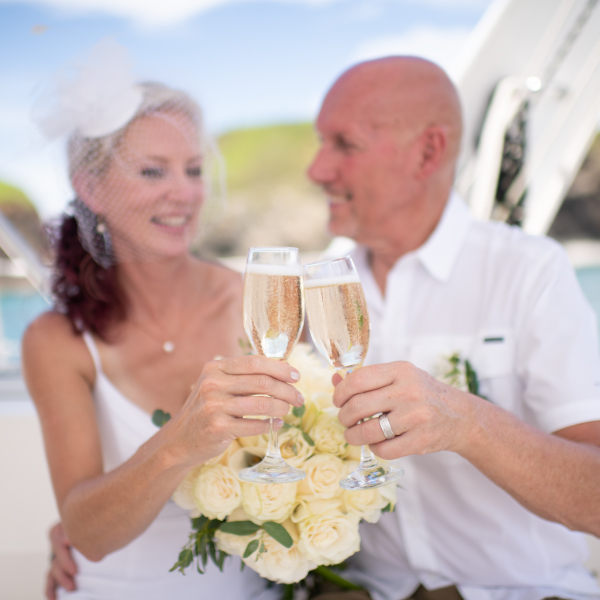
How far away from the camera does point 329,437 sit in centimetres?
141

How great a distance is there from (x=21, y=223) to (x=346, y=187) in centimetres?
234

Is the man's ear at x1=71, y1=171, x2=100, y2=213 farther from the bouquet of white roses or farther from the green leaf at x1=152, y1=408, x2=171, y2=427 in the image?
the bouquet of white roses

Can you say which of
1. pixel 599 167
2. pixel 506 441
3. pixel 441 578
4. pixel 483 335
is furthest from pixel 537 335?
pixel 599 167

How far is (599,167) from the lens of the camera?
18094mm

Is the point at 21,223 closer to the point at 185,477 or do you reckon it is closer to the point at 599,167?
the point at 185,477

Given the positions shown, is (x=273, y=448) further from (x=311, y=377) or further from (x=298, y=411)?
(x=311, y=377)

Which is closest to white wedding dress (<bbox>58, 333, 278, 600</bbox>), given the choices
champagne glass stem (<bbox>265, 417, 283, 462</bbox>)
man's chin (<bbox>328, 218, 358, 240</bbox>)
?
champagne glass stem (<bbox>265, 417, 283, 462</bbox>)

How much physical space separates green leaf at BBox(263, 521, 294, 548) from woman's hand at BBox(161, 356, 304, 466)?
0.85ft

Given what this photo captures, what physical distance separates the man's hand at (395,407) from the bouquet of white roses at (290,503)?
182mm

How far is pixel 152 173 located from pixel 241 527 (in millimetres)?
1156

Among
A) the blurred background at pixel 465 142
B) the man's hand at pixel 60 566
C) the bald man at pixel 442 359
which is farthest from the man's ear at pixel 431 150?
the man's hand at pixel 60 566

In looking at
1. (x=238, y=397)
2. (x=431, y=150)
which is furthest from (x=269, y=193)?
(x=238, y=397)

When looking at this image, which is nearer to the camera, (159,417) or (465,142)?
(159,417)

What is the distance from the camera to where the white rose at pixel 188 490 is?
1.46 m
